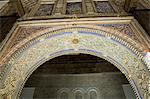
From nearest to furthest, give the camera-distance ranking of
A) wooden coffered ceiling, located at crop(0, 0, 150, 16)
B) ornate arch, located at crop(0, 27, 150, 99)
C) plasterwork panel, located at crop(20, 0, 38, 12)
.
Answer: ornate arch, located at crop(0, 27, 150, 99) → wooden coffered ceiling, located at crop(0, 0, 150, 16) → plasterwork panel, located at crop(20, 0, 38, 12)

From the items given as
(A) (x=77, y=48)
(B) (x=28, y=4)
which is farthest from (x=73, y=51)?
(B) (x=28, y=4)

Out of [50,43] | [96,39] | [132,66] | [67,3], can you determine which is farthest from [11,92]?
[67,3]

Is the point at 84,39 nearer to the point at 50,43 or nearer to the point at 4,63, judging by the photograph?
the point at 50,43

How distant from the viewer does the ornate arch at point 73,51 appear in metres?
3.32

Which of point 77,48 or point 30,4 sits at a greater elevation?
point 30,4

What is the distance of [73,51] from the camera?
4020 mm

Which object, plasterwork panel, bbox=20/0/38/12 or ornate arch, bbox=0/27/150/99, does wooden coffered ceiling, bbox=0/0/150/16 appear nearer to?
plasterwork panel, bbox=20/0/38/12

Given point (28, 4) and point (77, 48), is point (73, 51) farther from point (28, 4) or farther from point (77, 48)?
point (28, 4)

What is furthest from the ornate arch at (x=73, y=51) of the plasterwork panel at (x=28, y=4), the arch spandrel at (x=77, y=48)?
the plasterwork panel at (x=28, y=4)

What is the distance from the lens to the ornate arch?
3.32m

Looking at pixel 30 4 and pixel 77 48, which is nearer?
pixel 77 48

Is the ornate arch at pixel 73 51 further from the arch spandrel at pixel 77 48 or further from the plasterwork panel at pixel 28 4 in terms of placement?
the plasterwork panel at pixel 28 4

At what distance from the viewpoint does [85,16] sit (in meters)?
3.83

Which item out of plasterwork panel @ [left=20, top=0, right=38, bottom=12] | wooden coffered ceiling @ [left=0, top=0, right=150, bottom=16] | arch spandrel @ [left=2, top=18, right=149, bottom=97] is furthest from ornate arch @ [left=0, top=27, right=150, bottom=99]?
plasterwork panel @ [left=20, top=0, right=38, bottom=12]
